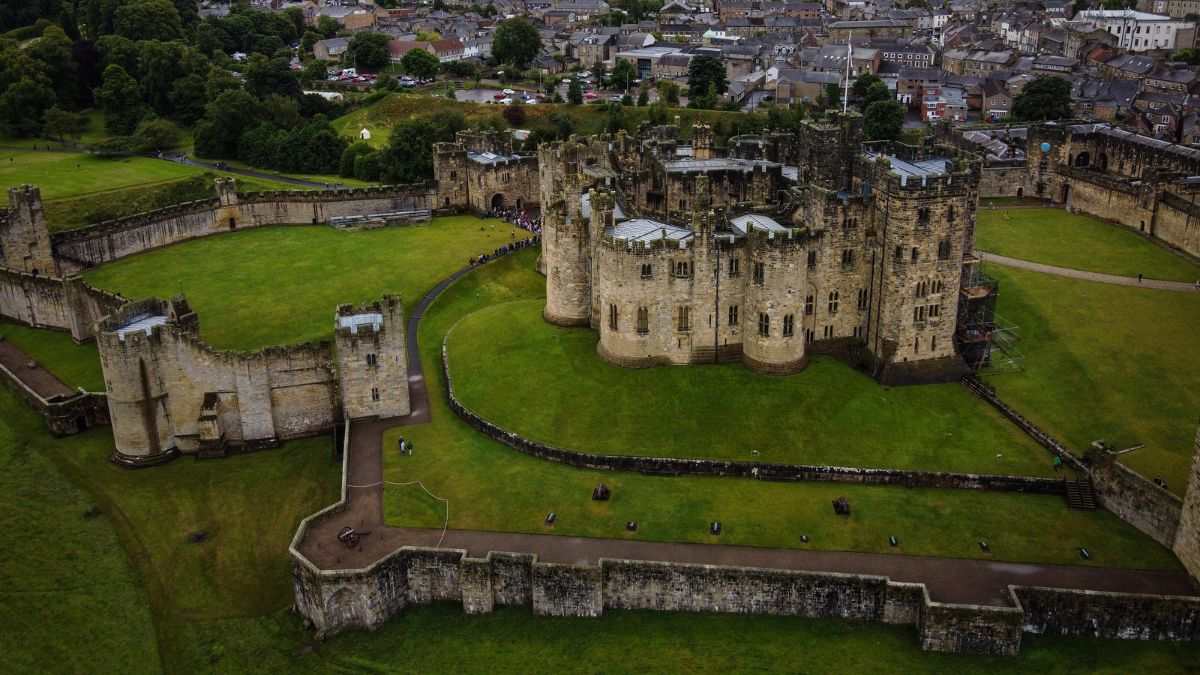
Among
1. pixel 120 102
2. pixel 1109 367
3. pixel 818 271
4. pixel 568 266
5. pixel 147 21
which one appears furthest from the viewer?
pixel 147 21

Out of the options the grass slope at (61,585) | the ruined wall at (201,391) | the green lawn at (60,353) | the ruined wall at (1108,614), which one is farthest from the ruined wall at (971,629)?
the green lawn at (60,353)

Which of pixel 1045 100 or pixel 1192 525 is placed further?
pixel 1045 100

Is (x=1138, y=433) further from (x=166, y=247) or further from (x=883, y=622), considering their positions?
(x=166, y=247)

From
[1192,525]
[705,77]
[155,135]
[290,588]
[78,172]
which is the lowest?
[290,588]

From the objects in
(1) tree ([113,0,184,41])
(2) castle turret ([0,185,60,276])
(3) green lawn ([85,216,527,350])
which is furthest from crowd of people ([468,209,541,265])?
(1) tree ([113,0,184,41])

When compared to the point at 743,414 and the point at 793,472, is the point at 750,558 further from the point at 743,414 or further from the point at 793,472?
the point at 743,414

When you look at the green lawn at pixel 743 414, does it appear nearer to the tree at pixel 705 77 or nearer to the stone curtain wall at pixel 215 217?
the stone curtain wall at pixel 215 217

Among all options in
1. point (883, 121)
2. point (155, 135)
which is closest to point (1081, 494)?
point (883, 121)
